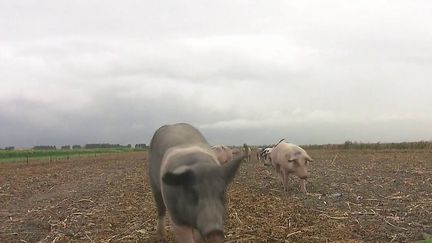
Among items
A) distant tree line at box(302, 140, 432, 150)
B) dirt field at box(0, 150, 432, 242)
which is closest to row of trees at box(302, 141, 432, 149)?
distant tree line at box(302, 140, 432, 150)

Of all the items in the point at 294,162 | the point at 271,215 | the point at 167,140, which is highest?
the point at 167,140

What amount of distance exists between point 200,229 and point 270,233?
4213 mm

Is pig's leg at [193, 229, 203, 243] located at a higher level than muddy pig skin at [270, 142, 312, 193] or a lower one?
lower

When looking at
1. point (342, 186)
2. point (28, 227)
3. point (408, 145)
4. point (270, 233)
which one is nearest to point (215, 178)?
point (270, 233)

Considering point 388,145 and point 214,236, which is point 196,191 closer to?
point 214,236

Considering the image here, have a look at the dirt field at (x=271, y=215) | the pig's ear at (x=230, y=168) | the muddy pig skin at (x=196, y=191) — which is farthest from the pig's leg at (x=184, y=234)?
the dirt field at (x=271, y=215)

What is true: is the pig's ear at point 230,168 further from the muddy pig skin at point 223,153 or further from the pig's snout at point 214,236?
the muddy pig skin at point 223,153

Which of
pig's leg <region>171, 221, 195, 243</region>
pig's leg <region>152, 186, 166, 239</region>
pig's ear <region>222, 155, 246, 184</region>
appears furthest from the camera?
pig's leg <region>152, 186, 166, 239</region>

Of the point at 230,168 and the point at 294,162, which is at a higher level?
the point at 230,168

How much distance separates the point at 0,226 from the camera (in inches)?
467

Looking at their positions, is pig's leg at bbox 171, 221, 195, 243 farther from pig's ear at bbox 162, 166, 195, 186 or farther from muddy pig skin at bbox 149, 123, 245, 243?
pig's ear at bbox 162, 166, 195, 186

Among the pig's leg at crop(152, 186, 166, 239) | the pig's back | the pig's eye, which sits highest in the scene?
the pig's back

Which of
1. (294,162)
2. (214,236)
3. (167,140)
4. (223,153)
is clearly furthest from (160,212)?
(223,153)

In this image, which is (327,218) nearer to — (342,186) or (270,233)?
(270,233)
